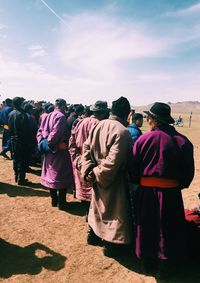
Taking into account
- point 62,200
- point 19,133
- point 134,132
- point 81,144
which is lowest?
point 62,200

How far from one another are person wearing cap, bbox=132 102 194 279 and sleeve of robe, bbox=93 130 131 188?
164 millimetres

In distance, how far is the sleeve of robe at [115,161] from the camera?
4.03 metres

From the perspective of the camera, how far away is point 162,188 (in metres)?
3.83

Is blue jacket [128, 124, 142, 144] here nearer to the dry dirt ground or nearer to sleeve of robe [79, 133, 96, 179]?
sleeve of robe [79, 133, 96, 179]

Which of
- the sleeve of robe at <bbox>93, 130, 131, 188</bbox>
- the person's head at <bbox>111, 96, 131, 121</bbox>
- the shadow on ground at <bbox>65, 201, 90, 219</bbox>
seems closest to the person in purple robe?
the shadow on ground at <bbox>65, 201, 90, 219</bbox>

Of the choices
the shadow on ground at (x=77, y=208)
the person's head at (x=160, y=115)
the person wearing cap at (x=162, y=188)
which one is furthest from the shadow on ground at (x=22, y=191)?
the person's head at (x=160, y=115)

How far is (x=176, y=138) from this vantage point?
12.6 feet

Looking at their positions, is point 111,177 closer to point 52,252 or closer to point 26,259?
point 52,252

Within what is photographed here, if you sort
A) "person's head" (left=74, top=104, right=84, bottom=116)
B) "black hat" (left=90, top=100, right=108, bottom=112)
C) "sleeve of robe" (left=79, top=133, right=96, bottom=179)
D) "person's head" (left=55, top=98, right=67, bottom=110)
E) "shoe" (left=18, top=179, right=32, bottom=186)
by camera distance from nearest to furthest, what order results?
"sleeve of robe" (left=79, top=133, right=96, bottom=179)
"black hat" (left=90, top=100, right=108, bottom=112)
"person's head" (left=55, top=98, right=67, bottom=110)
"person's head" (left=74, top=104, right=84, bottom=116)
"shoe" (left=18, top=179, right=32, bottom=186)

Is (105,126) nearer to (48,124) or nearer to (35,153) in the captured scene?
(48,124)

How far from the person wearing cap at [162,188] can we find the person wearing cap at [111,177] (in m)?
0.23

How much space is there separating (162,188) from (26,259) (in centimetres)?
229

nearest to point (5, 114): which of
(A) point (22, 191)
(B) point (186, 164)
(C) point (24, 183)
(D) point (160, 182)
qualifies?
(C) point (24, 183)

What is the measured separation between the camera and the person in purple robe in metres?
6.19
